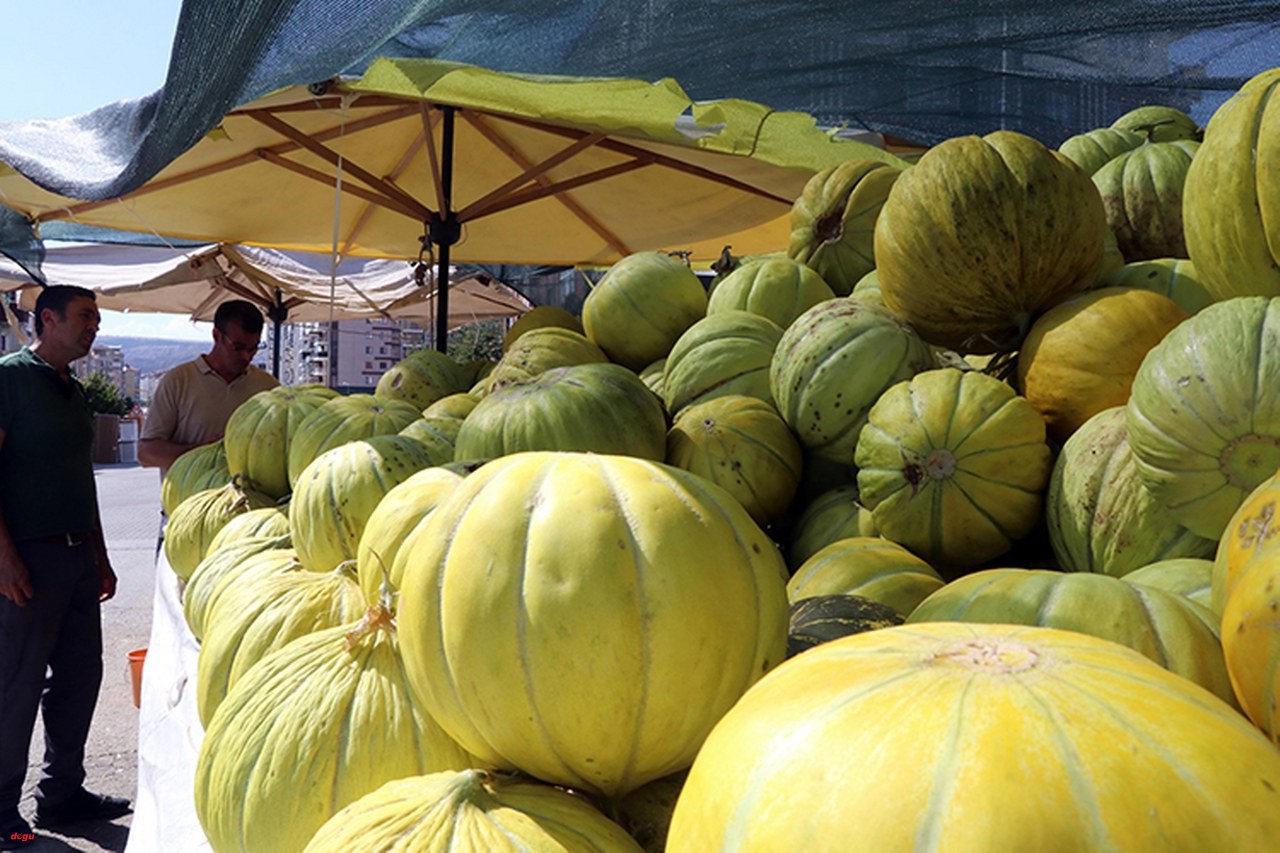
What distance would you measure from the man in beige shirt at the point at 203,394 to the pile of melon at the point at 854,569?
2.83 meters

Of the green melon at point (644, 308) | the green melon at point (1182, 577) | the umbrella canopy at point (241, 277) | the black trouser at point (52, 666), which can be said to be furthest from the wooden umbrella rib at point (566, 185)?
the green melon at point (1182, 577)

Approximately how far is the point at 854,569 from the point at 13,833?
4277mm

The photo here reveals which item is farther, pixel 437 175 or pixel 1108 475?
pixel 437 175

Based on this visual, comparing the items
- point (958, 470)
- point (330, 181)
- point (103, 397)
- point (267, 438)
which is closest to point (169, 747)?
point (267, 438)

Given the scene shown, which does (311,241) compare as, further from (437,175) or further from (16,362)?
(16,362)

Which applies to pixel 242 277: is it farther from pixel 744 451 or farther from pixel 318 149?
pixel 744 451

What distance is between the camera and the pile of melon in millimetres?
677

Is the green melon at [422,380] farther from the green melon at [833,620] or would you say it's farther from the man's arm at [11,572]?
the green melon at [833,620]

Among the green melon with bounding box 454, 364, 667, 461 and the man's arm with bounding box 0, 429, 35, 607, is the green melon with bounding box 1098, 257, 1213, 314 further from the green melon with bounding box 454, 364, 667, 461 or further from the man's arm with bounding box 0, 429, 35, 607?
the man's arm with bounding box 0, 429, 35, 607

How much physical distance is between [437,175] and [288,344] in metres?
35.3

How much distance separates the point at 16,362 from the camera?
4363mm

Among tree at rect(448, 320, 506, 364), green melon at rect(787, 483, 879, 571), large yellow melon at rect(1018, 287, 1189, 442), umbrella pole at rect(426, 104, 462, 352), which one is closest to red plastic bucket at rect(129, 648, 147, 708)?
umbrella pole at rect(426, 104, 462, 352)

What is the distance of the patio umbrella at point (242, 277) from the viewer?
1058 centimetres

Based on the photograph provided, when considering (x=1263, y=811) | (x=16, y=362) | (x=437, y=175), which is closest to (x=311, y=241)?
(x=437, y=175)
